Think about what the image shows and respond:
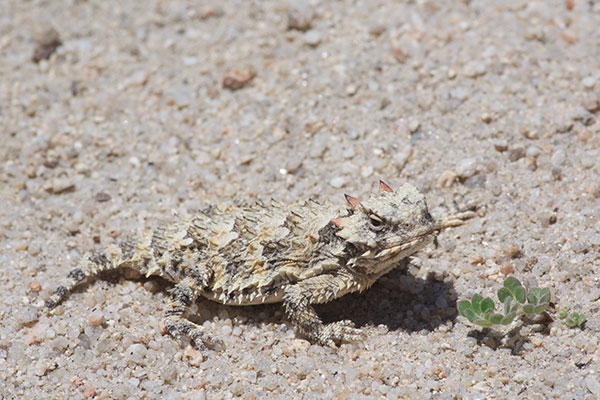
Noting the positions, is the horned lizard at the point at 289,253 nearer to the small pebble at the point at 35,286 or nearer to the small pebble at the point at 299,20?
the small pebble at the point at 35,286

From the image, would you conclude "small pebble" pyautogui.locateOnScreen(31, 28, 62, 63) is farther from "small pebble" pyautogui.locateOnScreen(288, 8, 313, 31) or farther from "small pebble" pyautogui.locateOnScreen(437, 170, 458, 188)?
"small pebble" pyautogui.locateOnScreen(437, 170, 458, 188)

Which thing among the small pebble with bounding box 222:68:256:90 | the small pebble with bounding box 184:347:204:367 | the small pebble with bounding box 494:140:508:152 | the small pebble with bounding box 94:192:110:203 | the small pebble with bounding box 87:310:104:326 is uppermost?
the small pebble with bounding box 222:68:256:90

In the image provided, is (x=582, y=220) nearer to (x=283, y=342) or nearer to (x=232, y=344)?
(x=283, y=342)

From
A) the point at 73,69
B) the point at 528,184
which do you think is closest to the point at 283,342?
the point at 528,184

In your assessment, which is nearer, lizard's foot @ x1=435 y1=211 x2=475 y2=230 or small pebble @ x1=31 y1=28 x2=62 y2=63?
lizard's foot @ x1=435 y1=211 x2=475 y2=230

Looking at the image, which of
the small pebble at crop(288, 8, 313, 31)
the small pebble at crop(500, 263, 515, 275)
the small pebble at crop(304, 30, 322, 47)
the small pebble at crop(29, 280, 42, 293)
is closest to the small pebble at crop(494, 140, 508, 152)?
the small pebble at crop(500, 263, 515, 275)

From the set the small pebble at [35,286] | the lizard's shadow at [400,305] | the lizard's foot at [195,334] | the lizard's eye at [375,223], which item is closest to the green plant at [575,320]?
the lizard's shadow at [400,305]

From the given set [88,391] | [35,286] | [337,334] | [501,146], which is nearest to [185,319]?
[88,391]
